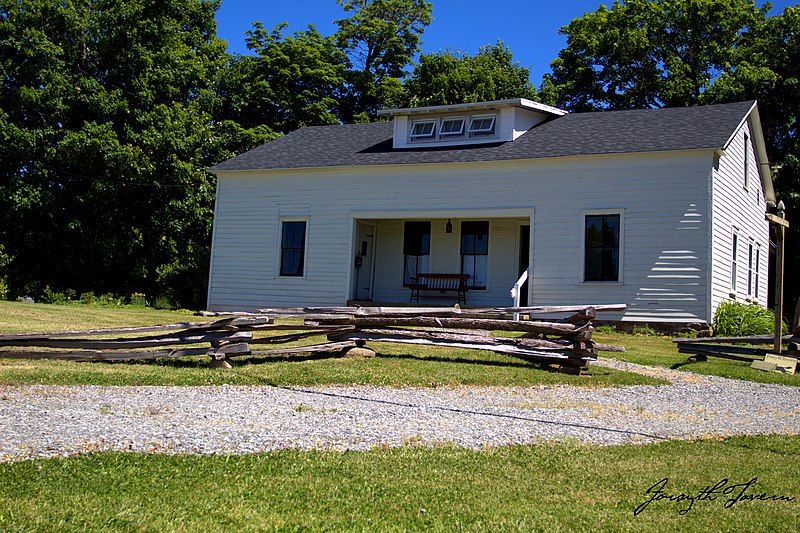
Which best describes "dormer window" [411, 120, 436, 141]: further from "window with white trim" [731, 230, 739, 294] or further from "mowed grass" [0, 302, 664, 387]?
"mowed grass" [0, 302, 664, 387]

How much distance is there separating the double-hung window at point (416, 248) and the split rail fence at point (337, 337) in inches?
402

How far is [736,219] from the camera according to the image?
68.3 ft

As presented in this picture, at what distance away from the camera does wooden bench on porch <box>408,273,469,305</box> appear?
21531mm

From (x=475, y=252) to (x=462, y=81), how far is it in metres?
16.0

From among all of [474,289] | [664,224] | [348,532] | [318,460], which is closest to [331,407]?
[318,460]

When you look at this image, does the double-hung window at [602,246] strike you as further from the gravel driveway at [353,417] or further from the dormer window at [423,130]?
the gravel driveway at [353,417]

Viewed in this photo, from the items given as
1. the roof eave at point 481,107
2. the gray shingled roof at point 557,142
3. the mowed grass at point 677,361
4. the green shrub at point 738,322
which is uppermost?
the roof eave at point 481,107

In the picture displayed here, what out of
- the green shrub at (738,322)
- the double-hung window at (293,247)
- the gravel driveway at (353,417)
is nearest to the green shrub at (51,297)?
the double-hung window at (293,247)

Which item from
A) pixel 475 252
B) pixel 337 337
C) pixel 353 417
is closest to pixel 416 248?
pixel 475 252

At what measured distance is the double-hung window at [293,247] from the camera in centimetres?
2248

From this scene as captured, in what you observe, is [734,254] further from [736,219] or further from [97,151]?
[97,151]

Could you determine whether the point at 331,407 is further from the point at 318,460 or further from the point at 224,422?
the point at 318,460

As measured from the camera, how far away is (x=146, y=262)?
29.2 metres

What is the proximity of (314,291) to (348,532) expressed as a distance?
17.9m
